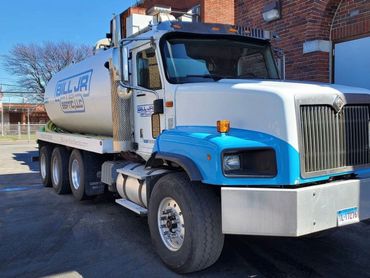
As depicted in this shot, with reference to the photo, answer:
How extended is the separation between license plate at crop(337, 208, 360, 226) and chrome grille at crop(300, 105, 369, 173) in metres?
0.45

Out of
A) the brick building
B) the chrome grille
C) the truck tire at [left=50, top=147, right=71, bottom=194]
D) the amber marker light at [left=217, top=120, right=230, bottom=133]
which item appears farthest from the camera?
the truck tire at [left=50, top=147, right=71, bottom=194]

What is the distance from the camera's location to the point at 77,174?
29.2 ft

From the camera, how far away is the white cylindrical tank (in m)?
7.38

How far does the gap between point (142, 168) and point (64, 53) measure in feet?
155

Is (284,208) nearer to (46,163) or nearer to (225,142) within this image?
(225,142)

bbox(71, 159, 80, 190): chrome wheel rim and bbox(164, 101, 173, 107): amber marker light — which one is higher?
bbox(164, 101, 173, 107): amber marker light

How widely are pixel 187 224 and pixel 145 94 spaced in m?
2.26

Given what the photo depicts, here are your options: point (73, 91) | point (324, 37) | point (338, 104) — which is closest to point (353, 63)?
point (324, 37)

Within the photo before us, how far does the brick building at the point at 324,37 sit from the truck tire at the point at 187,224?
15.9ft

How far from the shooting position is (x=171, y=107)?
5387mm

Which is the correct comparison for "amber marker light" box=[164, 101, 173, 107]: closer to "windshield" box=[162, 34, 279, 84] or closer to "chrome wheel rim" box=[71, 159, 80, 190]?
"windshield" box=[162, 34, 279, 84]

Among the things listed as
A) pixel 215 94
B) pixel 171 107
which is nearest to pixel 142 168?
pixel 171 107

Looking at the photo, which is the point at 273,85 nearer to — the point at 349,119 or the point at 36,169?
the point at 349,119

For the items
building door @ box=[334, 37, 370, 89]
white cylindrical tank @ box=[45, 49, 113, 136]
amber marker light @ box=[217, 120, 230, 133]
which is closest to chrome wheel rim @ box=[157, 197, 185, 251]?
amber marker light @ box=[217, 120, 230, 133]
